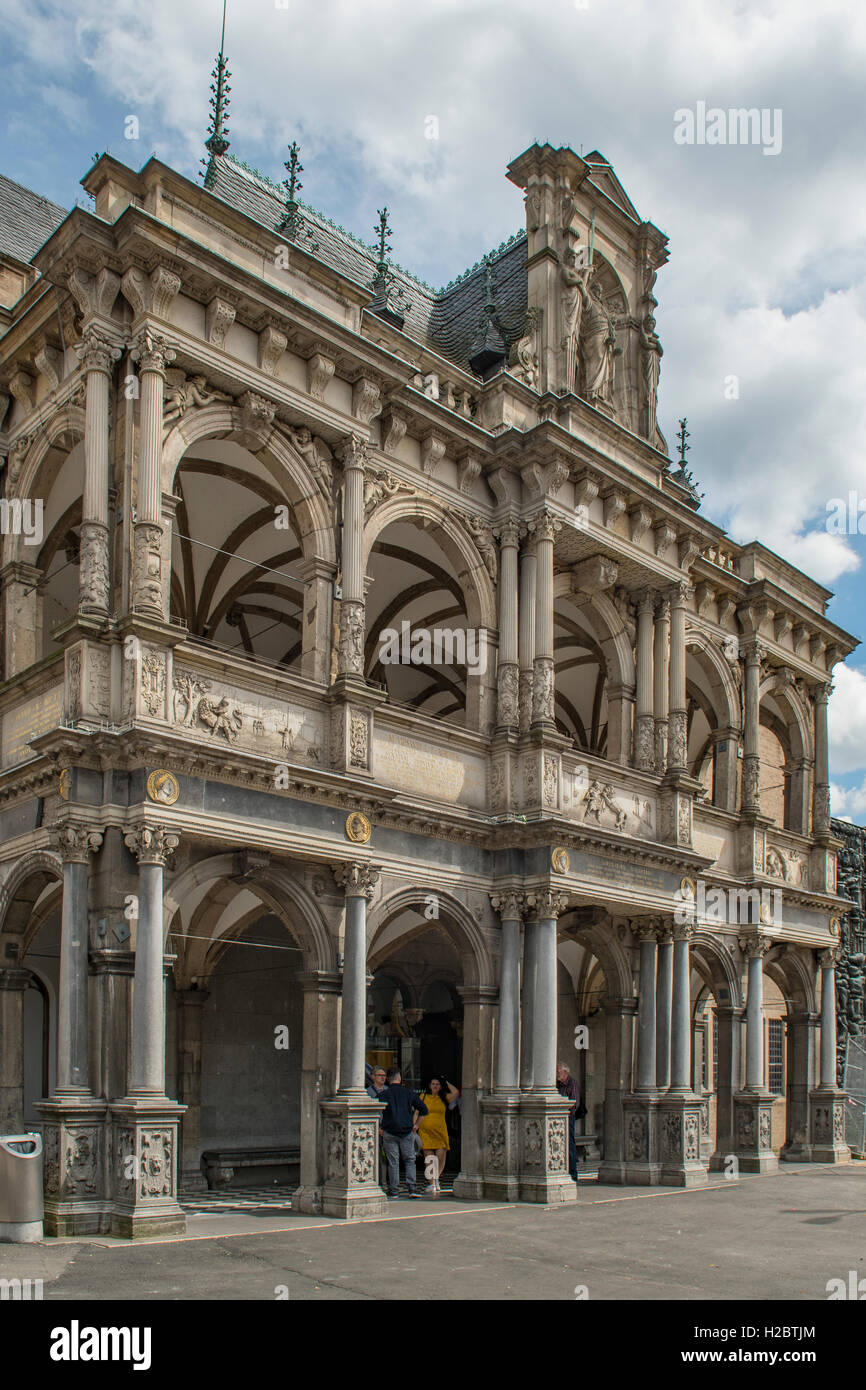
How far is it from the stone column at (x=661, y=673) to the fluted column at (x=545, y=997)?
401 centimetres

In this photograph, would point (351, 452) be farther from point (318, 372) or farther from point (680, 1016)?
point (680, 1016)

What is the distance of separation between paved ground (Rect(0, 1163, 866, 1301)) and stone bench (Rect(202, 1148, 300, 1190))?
3.46 metres

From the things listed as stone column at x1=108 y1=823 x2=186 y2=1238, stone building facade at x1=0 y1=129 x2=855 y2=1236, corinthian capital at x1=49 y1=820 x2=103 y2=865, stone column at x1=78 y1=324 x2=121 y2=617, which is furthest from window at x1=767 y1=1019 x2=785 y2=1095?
stone column at x1=78 y1=324 x2=121 y2=617

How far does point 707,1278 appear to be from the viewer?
10359 mm

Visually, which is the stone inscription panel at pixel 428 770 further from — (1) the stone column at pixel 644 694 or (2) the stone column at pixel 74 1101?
(2) the stone column at pixel 74 1101

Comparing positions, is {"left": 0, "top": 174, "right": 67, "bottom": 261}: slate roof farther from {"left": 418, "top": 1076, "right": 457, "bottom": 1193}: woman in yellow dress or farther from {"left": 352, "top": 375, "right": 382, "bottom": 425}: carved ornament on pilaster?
{"left": 418, "top": 1076, "right": 457, "bottom": 1193}: woman in yellow dress

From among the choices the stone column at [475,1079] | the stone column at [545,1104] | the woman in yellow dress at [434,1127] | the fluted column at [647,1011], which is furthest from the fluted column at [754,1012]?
the stone column at [475,1079]

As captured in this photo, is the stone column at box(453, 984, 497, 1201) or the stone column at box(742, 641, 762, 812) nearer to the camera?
the stone column at box(453, 984, 497, 1201)

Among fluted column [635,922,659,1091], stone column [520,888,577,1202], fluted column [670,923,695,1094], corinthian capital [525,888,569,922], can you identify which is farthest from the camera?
fluted column [670,923,695,1094]

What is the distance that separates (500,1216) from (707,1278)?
449 centimetres

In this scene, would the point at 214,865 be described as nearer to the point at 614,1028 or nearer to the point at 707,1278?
the point at 707,1278

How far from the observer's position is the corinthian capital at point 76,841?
→ 12789 mm

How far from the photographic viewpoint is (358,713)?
1538cm

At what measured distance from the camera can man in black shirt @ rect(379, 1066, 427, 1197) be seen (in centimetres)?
1575
